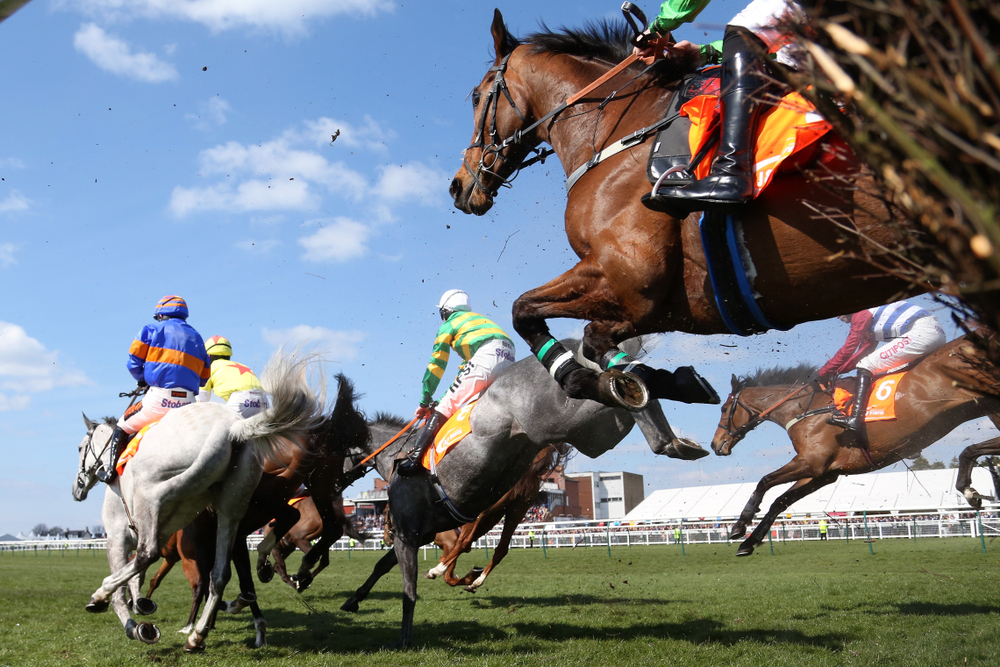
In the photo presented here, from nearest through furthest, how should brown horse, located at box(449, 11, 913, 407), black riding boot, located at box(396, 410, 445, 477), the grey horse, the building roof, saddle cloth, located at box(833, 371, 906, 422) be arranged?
1. brown horse, located at box(449, 11, 913, 407)
2. the grey horse
3. black riding boot, located at box(396, 410, 445, 477)
4. saddle cloth, located at box(833, 371, 906, 422)
5. the building roof

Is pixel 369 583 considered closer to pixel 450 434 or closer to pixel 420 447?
pixel 420 447

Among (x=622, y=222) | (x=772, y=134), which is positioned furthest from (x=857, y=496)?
(x=772, y=134)

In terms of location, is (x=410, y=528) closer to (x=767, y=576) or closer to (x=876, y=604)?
(x=876, y=604)

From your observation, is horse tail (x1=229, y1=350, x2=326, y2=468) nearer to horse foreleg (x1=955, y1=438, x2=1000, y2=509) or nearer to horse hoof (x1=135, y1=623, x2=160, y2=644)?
horse hoof (x1=135, y1=623, x2=160, y2=644)

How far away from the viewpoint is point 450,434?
260 inches

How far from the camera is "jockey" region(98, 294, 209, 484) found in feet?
21.3

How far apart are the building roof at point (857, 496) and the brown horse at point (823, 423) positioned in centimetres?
1390

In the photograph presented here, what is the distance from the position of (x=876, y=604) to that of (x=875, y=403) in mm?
2127

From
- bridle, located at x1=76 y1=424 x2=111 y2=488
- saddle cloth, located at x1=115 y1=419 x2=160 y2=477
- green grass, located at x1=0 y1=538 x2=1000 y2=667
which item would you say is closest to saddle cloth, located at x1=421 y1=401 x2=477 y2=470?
green grass, located at x1=0 y1=538 x2=1000 y2=667

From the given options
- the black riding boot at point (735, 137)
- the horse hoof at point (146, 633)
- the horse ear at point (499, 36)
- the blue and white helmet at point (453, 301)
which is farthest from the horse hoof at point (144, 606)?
the black riding boot at point (735, 137)

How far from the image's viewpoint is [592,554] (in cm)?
1980

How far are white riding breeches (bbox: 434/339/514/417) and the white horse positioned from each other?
4.22 feet

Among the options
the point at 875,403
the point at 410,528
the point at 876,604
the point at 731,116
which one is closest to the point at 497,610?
the point at 410,528

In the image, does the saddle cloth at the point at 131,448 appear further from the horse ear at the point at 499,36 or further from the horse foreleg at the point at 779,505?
the horse foreleg at the point at 779,505
